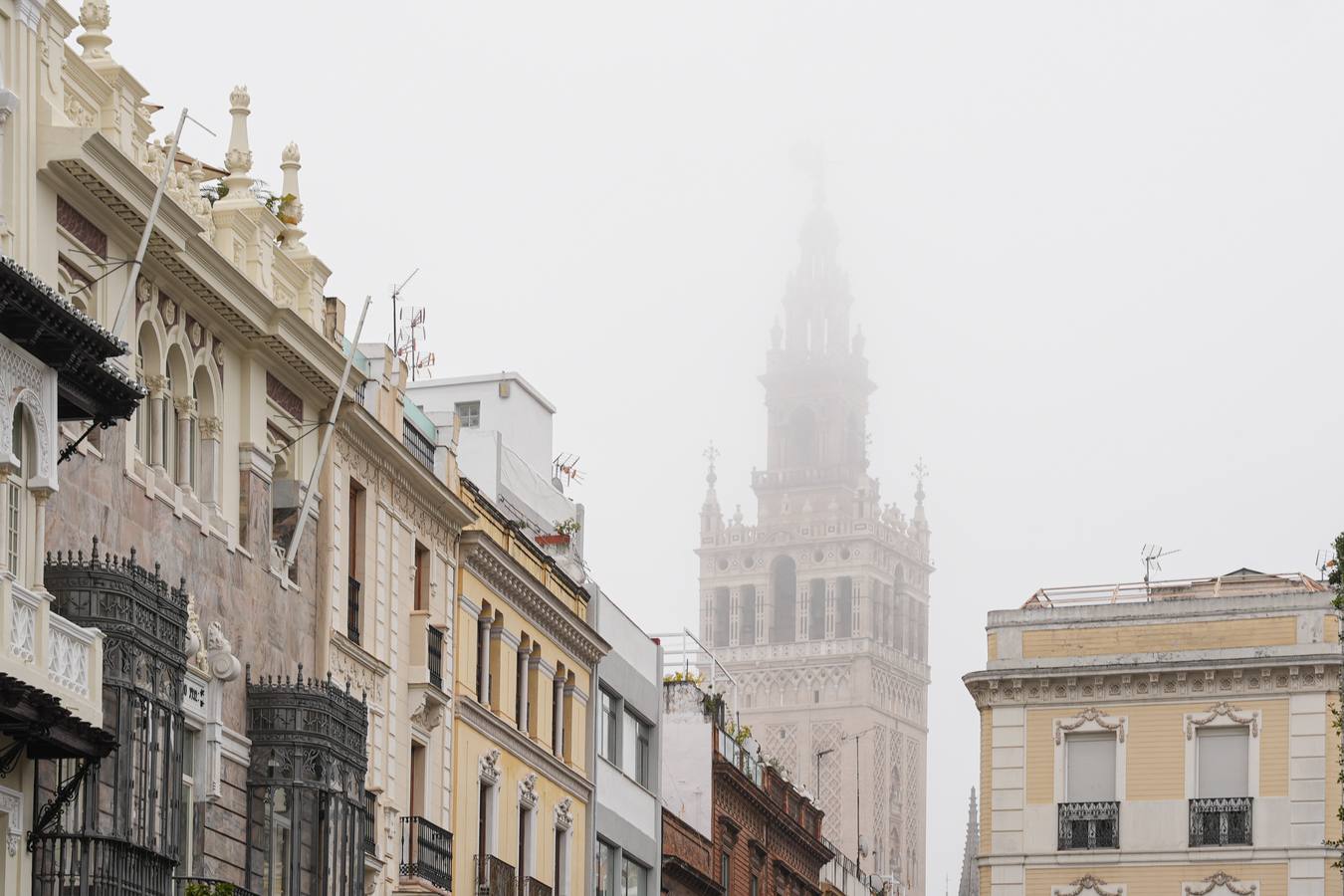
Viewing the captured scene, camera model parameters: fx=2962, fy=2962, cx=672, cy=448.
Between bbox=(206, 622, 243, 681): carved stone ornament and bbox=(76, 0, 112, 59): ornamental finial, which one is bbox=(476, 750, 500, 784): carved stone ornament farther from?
bbox=(76, 0, 112, 59): ornamental finial

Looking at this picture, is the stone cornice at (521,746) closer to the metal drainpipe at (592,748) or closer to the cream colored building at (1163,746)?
the metal drainpipe at (592,748)

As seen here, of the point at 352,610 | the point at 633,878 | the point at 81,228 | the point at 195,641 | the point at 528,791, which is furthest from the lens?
the point at 633,878

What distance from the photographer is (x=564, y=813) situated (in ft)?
180

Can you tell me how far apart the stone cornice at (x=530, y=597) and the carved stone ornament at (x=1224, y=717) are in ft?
44.4

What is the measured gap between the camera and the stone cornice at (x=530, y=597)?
49.2m

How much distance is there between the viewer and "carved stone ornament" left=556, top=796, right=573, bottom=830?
5453cm

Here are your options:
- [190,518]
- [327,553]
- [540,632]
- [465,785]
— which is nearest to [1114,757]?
[540,632]

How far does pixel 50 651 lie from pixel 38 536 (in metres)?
2.23

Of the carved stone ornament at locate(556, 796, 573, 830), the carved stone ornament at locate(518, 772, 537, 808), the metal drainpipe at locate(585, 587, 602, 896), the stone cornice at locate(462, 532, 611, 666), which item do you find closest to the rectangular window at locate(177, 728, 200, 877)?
the stone cornice at locate(462, 532, 611, 666)

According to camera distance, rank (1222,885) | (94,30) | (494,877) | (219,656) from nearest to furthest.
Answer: (94,30) → (219,656) → (494,877) → (1222,885)

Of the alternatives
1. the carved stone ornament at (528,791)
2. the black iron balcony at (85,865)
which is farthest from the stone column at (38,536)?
the carved stone ornament at (528,791)

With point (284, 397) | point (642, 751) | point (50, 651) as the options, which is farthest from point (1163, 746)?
point (50, 651)

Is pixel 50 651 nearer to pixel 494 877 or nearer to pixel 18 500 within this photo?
pixel 18 500

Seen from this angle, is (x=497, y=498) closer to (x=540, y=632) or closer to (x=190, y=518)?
(x=540, y=632)
